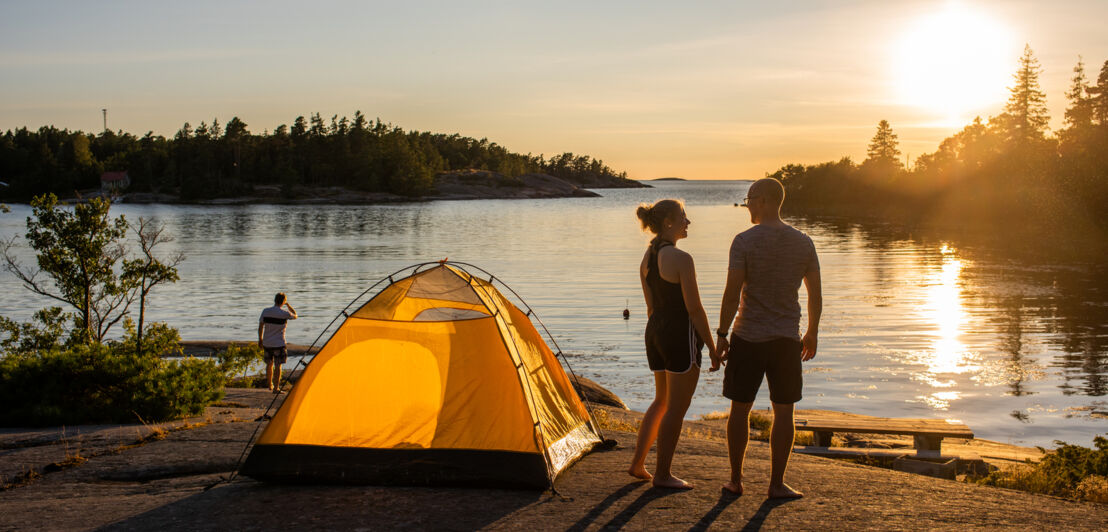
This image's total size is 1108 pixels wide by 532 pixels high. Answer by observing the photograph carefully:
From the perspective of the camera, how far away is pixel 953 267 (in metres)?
48.3

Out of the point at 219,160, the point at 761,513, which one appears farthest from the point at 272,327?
the point at 219,160

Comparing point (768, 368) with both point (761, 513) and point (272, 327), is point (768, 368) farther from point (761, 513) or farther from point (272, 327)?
point (272, 327)

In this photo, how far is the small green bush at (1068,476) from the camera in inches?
321

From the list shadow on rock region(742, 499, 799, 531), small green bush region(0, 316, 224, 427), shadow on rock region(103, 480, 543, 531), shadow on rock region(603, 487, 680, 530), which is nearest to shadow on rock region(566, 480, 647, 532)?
shadow on rock region(603, 487, 680, 530)

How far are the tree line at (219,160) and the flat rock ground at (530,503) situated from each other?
153m

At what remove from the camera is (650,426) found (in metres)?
7.20

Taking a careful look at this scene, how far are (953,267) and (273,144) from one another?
14028cm

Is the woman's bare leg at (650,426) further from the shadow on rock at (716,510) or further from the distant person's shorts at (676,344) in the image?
the shadow on rock at (716,510)

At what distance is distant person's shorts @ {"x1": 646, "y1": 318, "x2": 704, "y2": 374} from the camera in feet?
21.7

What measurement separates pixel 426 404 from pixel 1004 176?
91.6 metres

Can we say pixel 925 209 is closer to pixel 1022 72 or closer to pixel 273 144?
pixel 1022 72

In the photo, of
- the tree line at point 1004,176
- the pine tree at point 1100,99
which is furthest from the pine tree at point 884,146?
the pine tree at point 1100,99

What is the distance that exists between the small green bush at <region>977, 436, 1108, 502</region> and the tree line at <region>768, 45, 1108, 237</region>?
228 feet

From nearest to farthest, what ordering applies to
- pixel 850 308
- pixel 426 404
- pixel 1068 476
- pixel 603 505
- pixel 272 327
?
pixel 603 505 < pixel 426 404 < pixel 1068 476 < pixel 272 327 < pixel 850 308
